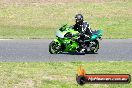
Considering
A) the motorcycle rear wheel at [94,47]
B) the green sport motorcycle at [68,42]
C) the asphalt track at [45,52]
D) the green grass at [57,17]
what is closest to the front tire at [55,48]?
the green sport motorcycle at [68,42]

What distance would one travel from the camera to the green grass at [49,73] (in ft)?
36.5

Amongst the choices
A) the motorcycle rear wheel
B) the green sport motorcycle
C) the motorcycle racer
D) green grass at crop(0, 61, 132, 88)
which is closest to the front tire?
the green sport motorcycle

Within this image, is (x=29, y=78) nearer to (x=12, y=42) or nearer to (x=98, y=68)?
(x=98, y=68)

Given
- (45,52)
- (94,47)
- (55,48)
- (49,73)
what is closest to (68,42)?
(55,48)

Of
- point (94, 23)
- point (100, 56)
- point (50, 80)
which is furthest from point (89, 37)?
point (94, 23)

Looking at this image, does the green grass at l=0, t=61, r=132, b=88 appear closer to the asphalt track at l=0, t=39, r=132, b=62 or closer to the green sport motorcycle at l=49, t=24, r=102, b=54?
the asphalt track at l=0, t=39, r=132, b=62

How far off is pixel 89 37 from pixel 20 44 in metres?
4.27

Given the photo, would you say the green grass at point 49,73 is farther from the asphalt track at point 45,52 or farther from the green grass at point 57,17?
the green grass at point 57,17

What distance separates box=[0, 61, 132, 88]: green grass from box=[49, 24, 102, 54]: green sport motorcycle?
3.85 m

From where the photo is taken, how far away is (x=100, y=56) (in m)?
17.9

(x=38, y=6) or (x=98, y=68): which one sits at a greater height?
(x=98, y=68)

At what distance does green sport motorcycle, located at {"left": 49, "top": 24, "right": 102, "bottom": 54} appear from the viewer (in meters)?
18.5

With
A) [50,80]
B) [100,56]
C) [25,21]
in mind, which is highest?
[50,80]

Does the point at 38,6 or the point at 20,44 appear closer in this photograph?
the point at 20,44
